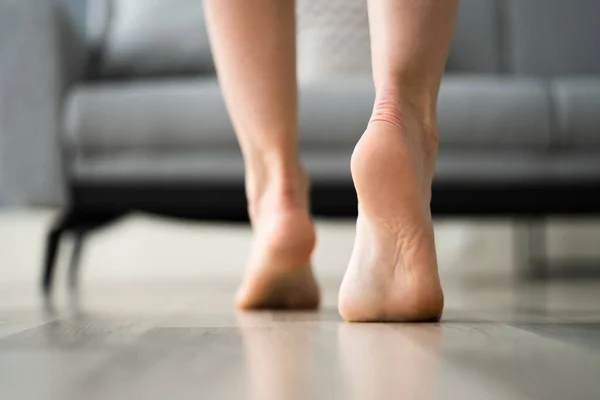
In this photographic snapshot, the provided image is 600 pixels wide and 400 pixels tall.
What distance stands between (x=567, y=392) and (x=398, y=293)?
0.41 meters

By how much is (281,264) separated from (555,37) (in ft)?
6.70

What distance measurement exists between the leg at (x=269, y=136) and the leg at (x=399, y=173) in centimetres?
21

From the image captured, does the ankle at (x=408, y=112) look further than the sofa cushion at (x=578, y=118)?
No

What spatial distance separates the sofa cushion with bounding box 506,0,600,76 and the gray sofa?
66 centimetres

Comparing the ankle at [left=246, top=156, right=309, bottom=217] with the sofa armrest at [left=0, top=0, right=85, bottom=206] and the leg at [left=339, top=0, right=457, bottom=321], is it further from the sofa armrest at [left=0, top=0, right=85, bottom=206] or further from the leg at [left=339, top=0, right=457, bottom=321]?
the sofa armrest at [left=0, top=0, right=85, bottom=206]

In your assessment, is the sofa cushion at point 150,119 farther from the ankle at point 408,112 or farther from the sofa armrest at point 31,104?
the ankle at point 408,112

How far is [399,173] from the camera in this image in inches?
30.6

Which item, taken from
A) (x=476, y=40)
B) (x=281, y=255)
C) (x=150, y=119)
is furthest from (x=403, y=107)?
(x=476, y=40)

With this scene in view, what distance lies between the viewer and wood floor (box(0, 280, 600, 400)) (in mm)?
392

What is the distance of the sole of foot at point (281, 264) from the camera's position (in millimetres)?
1038

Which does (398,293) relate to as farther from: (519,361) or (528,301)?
(528,301)

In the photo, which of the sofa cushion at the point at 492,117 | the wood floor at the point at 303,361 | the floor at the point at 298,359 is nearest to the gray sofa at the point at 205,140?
the sofa cushion at the point at 492,117

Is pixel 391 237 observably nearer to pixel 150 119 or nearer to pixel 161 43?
pixel 150 119

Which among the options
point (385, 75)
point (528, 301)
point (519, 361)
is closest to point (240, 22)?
point (385, 75)
